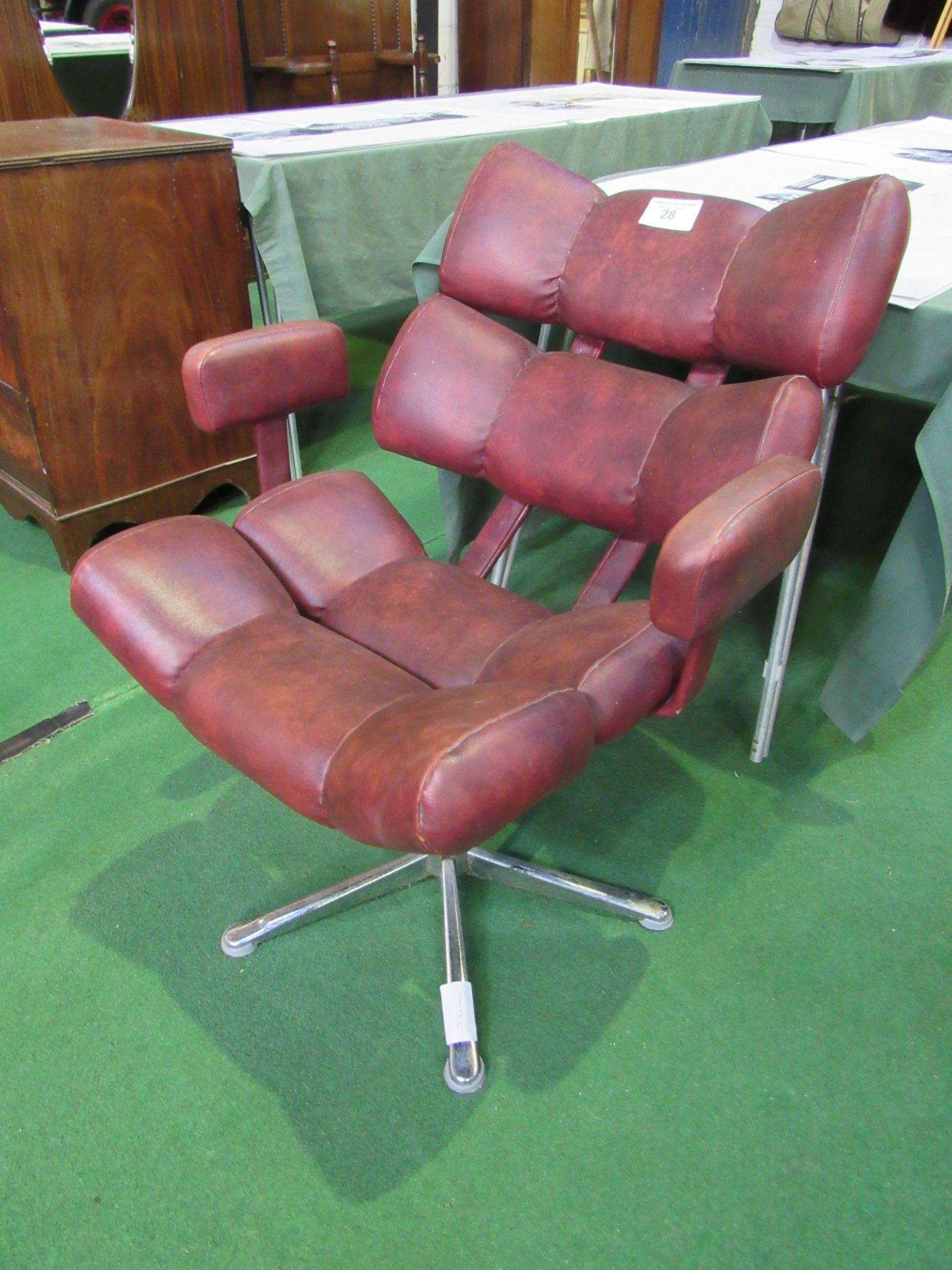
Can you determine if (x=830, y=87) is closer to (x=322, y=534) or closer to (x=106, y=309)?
(x=106, y=309)

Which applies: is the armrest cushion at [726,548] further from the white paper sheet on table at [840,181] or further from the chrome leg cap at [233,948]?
the chrome leg cap at [233,948]

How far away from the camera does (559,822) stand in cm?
141

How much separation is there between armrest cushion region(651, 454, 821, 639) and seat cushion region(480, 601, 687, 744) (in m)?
0.10

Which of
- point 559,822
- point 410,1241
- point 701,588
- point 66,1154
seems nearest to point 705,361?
point 701,588

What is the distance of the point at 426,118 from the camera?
265 cm

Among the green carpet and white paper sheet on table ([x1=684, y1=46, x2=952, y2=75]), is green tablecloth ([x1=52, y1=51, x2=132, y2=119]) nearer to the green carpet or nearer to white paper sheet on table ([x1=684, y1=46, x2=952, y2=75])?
white paper sheet on table ([x1=684, y1=46, x2=952, y2=75])

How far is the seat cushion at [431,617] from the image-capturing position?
1098 millimetres

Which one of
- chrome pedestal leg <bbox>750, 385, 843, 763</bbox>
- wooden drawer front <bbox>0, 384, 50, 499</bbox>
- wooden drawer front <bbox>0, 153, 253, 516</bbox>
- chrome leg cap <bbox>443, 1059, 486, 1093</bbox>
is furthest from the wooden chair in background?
chrome leg cap <bbox>443, 1059, 486, 1093</bbox>

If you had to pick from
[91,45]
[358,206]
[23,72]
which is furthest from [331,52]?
[358,206]

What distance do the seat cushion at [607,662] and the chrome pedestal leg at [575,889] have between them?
0.33 meters

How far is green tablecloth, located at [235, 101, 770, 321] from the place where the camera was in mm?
1957

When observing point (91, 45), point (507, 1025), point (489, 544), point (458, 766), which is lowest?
point (507, 1025)

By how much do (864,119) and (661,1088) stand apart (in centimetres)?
385

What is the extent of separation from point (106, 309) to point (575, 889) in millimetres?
1405
